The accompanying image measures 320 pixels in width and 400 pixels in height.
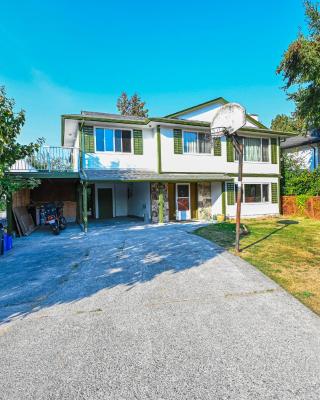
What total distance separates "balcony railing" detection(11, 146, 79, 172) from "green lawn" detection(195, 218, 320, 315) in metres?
7.63

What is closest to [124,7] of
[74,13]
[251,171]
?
[74,13]

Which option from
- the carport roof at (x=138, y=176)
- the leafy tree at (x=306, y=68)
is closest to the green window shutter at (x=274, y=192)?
the carport roof at (x=138, y=176)

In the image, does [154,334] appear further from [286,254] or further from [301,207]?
[301,207]

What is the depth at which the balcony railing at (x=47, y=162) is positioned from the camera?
11.7 meters

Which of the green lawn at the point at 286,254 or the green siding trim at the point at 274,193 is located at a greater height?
the green siding trim at the point at 274,193

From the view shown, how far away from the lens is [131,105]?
4047 centimetres

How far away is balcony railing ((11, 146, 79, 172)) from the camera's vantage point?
1172 cm

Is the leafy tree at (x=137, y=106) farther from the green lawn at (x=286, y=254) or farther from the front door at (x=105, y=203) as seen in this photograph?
the green lawn at (x=286, y=254)

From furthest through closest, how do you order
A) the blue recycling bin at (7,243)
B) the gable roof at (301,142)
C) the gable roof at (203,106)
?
the gable roof at (301,142), the gable roof at (203,106), the blue recycling bin at (7,243)

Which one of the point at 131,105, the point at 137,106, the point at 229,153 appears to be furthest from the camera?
the point at 131,105

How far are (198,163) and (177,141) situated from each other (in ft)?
6.37

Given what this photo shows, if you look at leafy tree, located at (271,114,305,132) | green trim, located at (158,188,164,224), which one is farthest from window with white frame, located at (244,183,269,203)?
leafy tree, located at (271,114,305,132)

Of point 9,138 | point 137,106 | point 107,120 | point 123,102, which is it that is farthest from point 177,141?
point 123,102

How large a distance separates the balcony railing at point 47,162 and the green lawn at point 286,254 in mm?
7632
